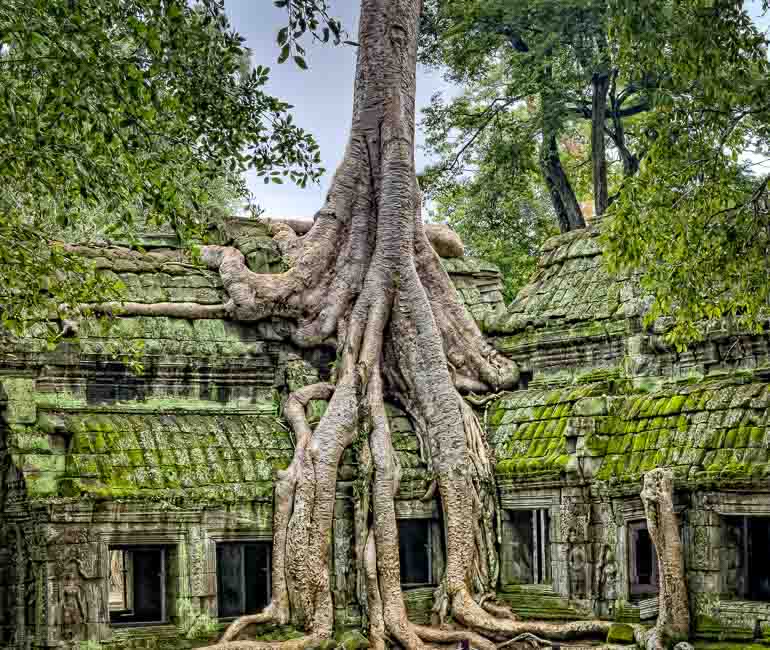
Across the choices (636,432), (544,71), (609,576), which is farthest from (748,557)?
(544,71)

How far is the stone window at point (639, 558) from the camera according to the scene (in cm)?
1642

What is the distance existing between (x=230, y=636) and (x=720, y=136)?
7193mm

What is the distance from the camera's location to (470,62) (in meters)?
26.2

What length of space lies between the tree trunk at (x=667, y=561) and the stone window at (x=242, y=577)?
174 inches

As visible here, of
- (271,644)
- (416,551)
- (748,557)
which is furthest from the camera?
(416,551)

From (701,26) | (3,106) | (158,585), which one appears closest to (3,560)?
(158,585)

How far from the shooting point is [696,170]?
14039 mm

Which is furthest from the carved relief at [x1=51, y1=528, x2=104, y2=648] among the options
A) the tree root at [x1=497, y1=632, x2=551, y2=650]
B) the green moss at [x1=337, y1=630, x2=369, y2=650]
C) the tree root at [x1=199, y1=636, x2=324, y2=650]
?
the tree root at [x1=497, y1=632, x2=551, y2=650]

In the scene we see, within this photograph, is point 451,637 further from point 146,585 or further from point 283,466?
point 146,585

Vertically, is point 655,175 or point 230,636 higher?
point 655,175

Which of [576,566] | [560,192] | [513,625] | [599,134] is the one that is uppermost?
[599,134]

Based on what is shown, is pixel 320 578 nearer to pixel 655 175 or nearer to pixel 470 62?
pixel 655 175

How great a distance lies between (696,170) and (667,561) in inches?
154

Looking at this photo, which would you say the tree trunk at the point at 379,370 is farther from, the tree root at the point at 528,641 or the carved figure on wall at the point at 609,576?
the carved figure on wall at the point at 609,576
